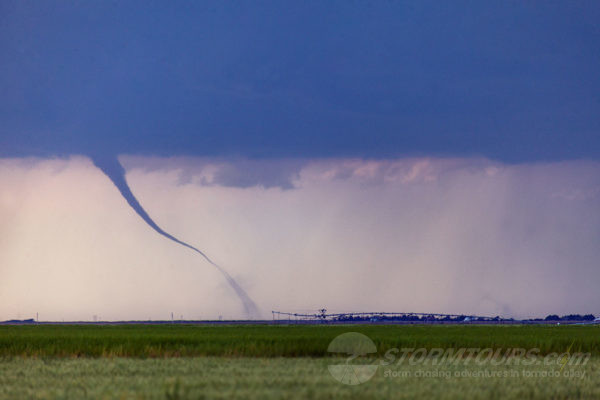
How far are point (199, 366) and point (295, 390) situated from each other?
797cm

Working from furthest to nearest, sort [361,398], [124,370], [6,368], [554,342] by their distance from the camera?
[554,342] → [6,368] → [124,370] → [361,398]

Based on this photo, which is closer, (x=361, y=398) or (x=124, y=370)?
(x=361, y=398)

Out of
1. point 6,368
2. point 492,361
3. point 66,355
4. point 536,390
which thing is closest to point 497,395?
point 536,390

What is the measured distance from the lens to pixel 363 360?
91.8 feet

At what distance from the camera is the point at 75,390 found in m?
17.5

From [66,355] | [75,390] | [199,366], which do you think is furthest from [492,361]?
[66,355]

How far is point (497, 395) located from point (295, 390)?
187 inches

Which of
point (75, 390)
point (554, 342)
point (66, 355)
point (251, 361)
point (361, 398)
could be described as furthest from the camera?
point (554, 342)

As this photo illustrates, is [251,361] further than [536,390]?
Yes

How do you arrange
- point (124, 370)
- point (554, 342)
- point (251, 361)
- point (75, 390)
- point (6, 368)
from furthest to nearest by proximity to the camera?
point (554, 342) → point (251, 361) → point (6, 368) → point (124, 370) → point (75, 390)

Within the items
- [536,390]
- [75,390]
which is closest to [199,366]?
[75,390]

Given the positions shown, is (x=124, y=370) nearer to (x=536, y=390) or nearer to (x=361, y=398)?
(x=361, y=398)

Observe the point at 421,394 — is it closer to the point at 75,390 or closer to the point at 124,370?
the point at 75,390

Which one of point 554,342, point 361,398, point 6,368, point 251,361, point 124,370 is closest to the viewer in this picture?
point 361,398
